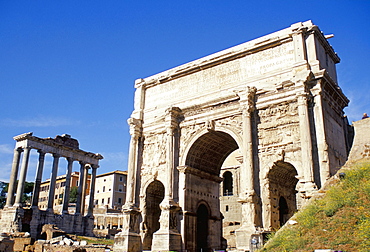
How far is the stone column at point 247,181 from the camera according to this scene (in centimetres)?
1688

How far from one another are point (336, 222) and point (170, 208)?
10.3 m

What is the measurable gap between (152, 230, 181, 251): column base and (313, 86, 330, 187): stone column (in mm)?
7901

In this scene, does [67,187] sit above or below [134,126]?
below

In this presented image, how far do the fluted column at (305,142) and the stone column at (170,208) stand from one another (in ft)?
23.7

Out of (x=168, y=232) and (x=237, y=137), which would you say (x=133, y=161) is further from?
(x=237, y=137)

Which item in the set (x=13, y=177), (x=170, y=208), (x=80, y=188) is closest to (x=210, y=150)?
(x=170, y=208)

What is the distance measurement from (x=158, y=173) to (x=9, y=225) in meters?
20.5

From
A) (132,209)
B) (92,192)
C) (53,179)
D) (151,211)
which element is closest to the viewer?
(132,209)

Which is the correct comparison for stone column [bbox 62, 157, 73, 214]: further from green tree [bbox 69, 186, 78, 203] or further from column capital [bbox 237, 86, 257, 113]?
green tree [bbox 69, 186, 78, 203]

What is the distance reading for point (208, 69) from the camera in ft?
73.8

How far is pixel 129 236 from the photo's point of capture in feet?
68.5

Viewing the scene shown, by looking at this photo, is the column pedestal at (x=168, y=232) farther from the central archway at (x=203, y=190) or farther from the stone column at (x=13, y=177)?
the stone column at (x=13, y=177)

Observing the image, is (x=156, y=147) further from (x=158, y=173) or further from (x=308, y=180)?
(x=308, y=180)

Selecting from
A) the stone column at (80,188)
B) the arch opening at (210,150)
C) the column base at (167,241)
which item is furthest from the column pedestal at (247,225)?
the stone column at (80,188)
